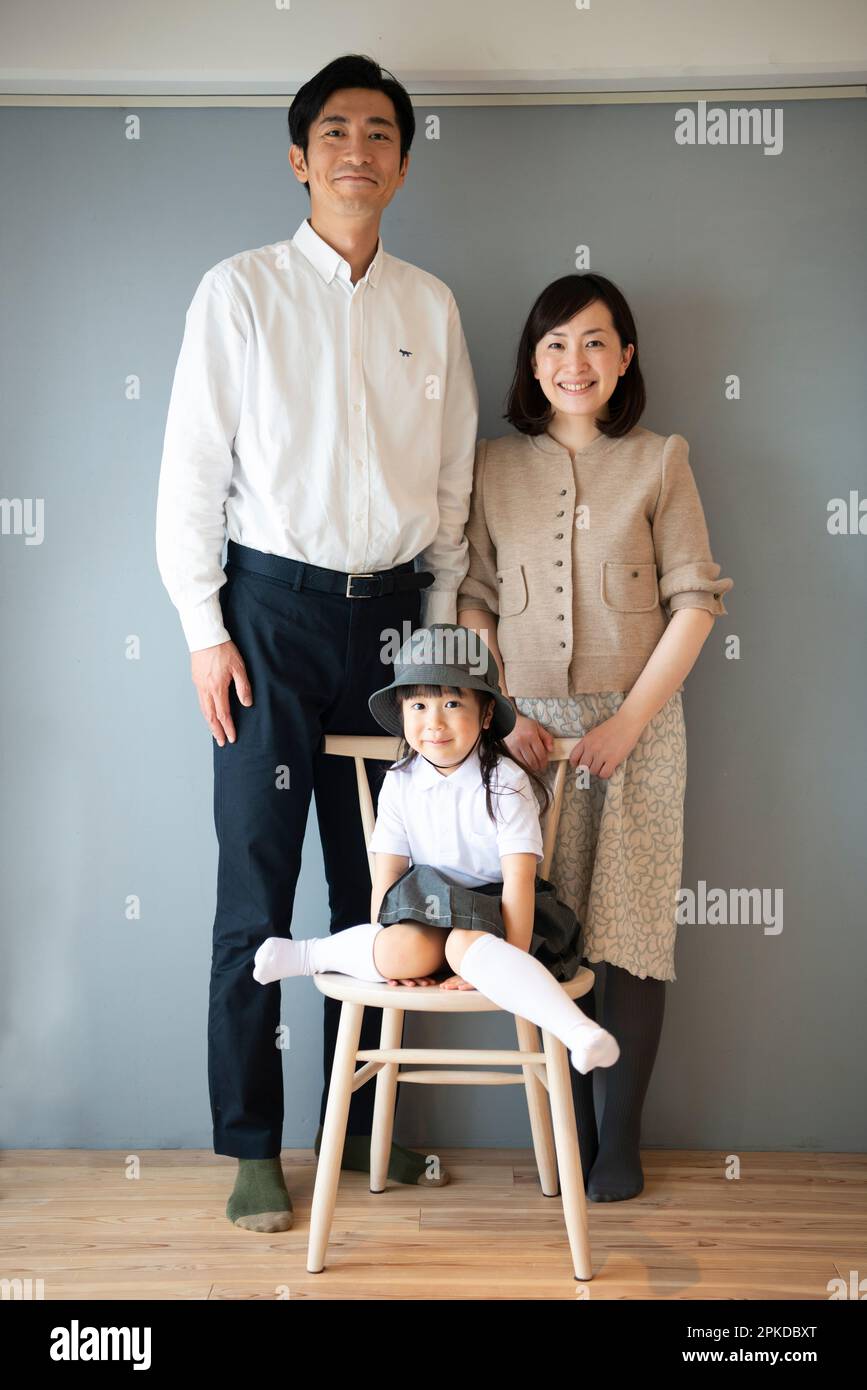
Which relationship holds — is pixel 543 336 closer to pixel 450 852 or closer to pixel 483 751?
pixel 483 751

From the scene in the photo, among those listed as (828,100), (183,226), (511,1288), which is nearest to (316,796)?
(511,1288)

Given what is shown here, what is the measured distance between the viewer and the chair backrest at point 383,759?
191 cm

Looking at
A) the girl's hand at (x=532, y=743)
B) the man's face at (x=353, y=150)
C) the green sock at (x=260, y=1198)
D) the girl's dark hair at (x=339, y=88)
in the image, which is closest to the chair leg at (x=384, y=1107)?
the green sock at (x=260, y=1198)

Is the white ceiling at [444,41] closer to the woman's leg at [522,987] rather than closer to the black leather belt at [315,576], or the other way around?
the black leather belt at [315,576]

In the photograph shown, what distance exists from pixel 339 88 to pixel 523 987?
4.75 feet

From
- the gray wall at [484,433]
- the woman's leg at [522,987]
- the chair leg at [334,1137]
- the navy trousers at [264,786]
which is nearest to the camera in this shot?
Result: the woman's leg at [522,987]

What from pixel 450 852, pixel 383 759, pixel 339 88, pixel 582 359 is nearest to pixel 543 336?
pixel 582 359

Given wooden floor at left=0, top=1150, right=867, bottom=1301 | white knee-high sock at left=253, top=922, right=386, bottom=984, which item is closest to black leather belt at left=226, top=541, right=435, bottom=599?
white knee-high sock at left=253, top=922, right=386, bottom=984

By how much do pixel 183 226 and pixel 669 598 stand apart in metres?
1.15

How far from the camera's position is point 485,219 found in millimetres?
2156

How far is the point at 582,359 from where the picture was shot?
6.36ft

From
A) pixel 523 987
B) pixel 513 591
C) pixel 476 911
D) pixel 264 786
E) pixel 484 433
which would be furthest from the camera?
pixel 484 433

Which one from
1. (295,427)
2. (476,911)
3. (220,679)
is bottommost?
(476,911)

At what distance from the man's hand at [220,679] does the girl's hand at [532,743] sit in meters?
0.45
